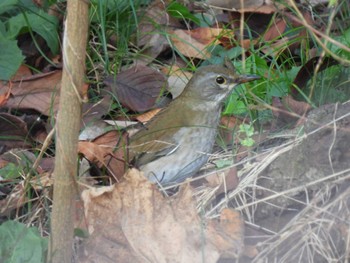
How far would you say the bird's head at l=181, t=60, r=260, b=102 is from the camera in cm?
604

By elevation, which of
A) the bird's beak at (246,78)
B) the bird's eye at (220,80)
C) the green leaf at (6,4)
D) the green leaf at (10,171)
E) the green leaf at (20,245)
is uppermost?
the green leaf at (20,245)

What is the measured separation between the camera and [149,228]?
437cm

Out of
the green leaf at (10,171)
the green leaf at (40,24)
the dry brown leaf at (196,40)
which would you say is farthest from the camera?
the dry brown leaf at (196,40)

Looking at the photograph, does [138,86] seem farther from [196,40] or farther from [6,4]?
[6,4]

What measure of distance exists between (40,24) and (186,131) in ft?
4.60

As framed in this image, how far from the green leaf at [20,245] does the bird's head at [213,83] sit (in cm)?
205

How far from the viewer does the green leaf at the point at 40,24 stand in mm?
6508

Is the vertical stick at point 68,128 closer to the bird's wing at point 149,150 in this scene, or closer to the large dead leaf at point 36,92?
the bird's wing at point 149,150

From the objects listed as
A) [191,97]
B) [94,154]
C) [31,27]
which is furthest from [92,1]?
[94,154]

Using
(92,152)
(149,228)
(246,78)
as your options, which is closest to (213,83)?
(246,78)

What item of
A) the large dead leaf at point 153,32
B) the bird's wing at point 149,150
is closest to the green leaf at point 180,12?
the large dead leaf at point 153,32

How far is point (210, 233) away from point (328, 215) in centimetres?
55

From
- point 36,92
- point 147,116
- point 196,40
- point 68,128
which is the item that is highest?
point 68,128

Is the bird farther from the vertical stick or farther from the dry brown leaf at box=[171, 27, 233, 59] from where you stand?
the vertical stick
